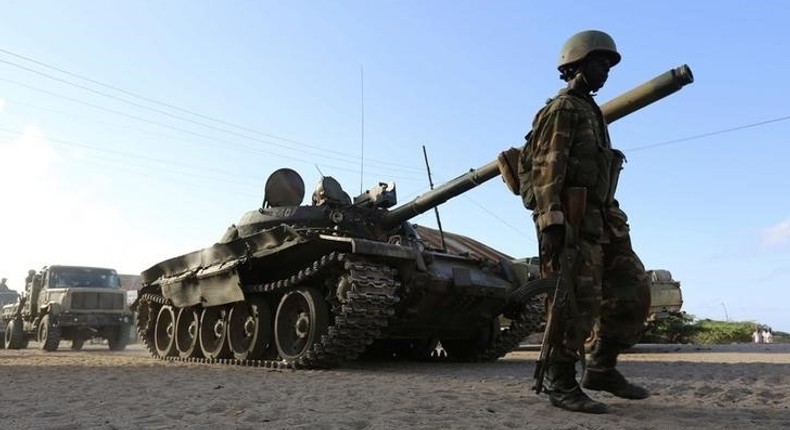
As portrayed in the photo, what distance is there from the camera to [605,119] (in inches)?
238

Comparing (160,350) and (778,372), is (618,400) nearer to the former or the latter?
(778,372)

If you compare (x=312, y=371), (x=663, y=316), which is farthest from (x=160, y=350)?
(x=663, y=316)

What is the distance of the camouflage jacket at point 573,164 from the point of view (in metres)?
4.12

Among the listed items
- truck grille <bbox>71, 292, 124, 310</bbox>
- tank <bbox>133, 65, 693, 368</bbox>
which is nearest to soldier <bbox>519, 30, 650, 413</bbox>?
tank <bbox>133, 65, 693, 368</bbox>

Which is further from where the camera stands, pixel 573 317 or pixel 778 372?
pixel 778 372

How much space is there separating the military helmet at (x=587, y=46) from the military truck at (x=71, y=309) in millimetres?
16866

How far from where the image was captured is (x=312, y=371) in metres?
7.91

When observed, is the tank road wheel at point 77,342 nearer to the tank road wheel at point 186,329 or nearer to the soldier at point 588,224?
the tank road wheel at point 186,329

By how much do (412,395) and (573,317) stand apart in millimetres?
1502

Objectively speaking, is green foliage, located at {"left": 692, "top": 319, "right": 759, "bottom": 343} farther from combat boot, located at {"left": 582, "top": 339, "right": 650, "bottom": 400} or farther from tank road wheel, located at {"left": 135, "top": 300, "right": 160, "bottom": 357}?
combat boot, located at {"left": 582, "top": 339, "right": 650, "bottom": 400}

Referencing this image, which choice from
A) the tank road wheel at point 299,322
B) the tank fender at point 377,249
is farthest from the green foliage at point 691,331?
the tank road wheel at point 299,322

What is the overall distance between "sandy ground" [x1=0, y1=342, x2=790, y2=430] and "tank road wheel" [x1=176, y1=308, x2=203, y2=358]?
4.01m

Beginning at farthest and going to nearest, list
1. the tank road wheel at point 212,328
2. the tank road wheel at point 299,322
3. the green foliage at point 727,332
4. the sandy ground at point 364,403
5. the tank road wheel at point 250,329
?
the green foliage at point 727,332, the tank road wheel at point 212,328, the tank road wheel at point 250,329, the tank road wheel at point 299,322, the sandy ground at point 364,403

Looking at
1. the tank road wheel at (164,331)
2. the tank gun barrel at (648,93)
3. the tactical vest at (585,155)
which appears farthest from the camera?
the tank road wheel at (164,331)
